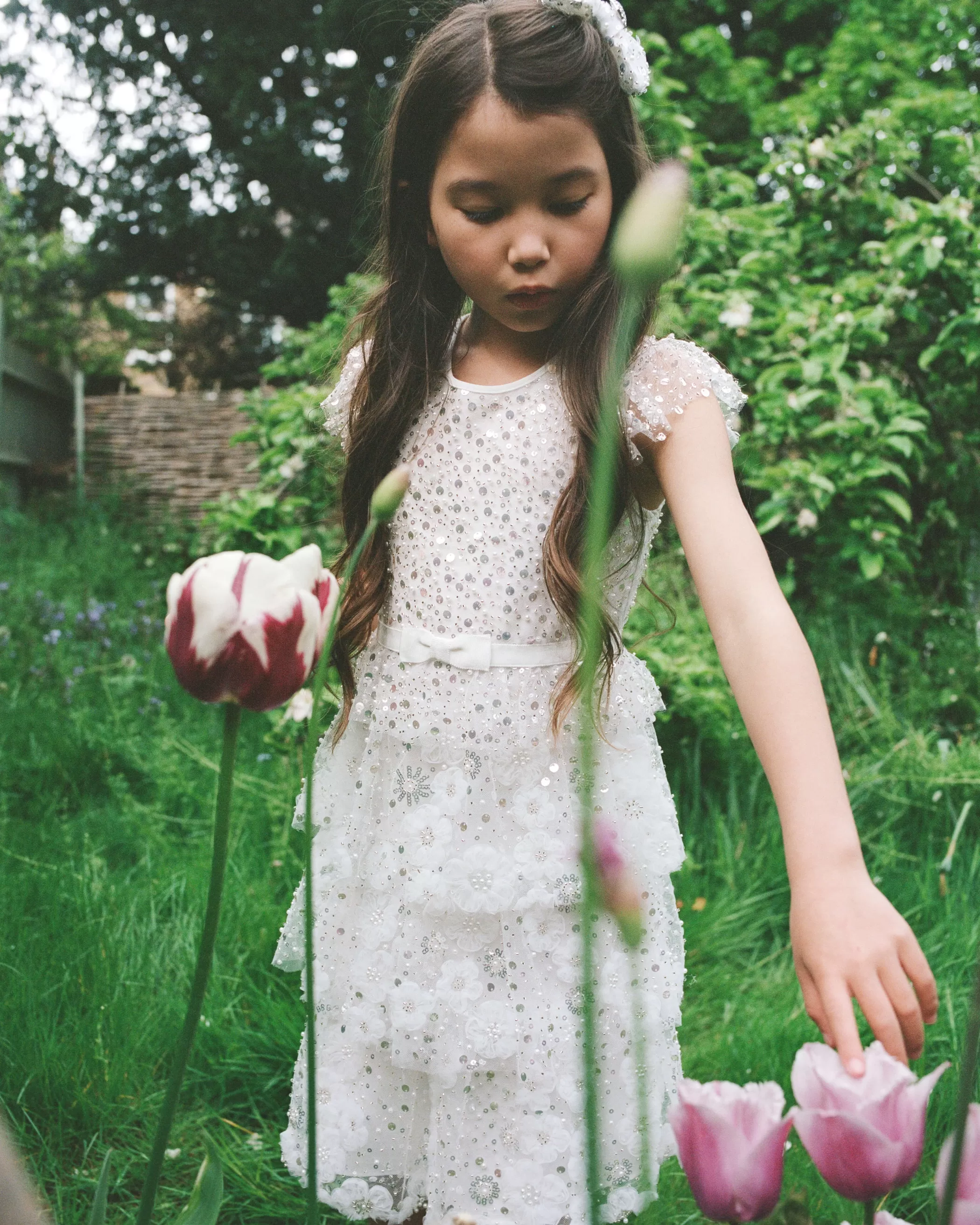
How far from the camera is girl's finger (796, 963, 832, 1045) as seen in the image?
0.51 m

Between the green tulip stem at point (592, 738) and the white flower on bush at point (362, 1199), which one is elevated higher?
the green tulip stem at point (592, 738)

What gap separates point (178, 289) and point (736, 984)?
32.6 ft

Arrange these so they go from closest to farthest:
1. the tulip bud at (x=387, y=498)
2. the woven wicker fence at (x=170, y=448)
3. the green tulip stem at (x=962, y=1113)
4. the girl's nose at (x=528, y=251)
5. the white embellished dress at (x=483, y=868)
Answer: the green tulip stem at (x=962, y=1113) < the tulip bud at (x=387, y=498) < the girl's nose at (x=528, y=251) < the white embellished dress at (x=483, y=868) < the woven wicker fence at (x=170, y=448)

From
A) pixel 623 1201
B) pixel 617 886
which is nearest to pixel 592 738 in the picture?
pixel 617 886

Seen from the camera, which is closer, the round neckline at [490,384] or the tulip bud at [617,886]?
the tulip bud at [617,886]

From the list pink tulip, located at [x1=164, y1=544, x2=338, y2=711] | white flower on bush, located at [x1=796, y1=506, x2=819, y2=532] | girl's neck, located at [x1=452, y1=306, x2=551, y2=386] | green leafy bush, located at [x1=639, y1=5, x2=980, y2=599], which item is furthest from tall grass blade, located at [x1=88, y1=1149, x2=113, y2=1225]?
white flower on bush, located at [x1=796, y1=506, x2=819, y2=532]

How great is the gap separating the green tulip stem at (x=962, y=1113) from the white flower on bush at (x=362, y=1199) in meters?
1.03

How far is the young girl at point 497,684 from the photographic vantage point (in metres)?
1.04

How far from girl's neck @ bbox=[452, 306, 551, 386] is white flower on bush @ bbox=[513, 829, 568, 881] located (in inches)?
20.4

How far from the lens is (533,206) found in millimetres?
1008

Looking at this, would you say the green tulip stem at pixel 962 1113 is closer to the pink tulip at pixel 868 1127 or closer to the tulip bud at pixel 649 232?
the pink tulip at pixel 868 1127

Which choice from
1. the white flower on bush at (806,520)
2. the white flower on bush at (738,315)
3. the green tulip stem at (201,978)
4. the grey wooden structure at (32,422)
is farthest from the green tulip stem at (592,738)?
the grey wooden structure at (32,422)

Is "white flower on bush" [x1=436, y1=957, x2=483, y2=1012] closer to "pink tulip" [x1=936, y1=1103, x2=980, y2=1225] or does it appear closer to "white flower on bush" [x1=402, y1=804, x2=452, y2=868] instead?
"white flower on bush" [x1=402, y1=804, x2=452, y2=868]

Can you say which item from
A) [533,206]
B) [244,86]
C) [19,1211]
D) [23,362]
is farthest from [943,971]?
[244,86]
